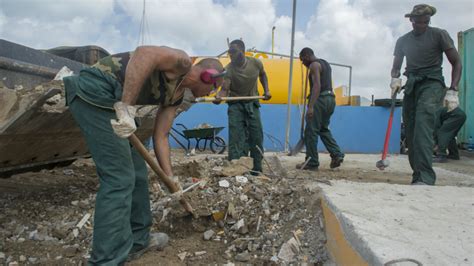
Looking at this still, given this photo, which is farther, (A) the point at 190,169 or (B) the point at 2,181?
(A) the point at 190,169

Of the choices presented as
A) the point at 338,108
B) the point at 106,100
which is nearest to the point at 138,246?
the point at 106,100

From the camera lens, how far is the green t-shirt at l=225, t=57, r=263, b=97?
512 centimetres

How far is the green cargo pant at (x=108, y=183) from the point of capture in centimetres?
214

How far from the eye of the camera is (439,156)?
7.44 metres

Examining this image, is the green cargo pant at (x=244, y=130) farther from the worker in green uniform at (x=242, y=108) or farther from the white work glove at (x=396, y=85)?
the white work glove at (x=396, y=85)

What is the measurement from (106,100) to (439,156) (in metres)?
6.85

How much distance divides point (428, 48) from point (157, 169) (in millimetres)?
2861

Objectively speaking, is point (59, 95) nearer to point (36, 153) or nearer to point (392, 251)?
point (36, 153)

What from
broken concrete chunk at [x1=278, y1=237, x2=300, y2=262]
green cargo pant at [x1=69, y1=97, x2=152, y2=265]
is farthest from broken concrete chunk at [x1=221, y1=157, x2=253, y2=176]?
green cargo pant at [x1=69, y1=97, x2=152, y2=265]

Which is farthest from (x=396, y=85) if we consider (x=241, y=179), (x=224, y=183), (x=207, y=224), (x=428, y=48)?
(x=207, y=224)

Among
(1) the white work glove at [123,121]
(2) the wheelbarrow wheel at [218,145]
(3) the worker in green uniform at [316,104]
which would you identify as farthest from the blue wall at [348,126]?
(1) the white work glove at [123,121]

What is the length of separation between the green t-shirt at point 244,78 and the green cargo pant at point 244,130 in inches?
6.7

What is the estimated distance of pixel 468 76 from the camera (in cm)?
843

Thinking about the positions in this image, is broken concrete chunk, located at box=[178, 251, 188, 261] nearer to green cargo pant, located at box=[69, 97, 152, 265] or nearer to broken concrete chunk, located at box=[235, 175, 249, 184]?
green cargo pant, located at box=[69, 97, 152, 265]
